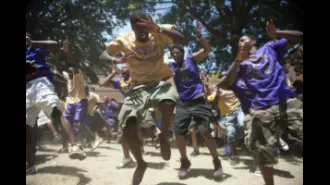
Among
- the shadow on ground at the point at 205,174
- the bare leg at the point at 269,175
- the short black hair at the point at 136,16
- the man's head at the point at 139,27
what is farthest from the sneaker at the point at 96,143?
the bare leg at the point at 269,175

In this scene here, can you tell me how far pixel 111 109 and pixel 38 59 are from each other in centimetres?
432

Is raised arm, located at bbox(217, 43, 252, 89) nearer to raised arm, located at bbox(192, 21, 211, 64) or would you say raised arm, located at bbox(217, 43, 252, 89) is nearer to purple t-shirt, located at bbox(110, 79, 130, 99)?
raised arm, located at bbox(192, 21, 211, 64)

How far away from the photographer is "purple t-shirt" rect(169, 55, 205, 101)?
4363mm

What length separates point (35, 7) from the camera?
692 cm

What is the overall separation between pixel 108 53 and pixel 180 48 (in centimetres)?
115

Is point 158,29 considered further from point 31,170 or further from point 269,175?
point 31,170

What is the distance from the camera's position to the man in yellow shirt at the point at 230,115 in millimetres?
5887

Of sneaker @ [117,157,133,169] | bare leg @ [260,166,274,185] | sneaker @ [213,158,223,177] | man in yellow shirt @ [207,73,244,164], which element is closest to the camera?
bare leg @ [260,166,274,185]

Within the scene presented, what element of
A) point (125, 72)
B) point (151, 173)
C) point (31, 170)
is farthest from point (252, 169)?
point (31, 170)

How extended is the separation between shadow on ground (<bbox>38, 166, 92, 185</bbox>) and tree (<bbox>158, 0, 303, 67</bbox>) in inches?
181

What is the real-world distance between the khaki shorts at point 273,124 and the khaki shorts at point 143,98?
951mm

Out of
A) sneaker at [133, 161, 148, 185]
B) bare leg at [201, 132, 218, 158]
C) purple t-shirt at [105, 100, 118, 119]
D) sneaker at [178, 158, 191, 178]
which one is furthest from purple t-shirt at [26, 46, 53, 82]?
purple t-shirt at [105, 100, 118, 119]
